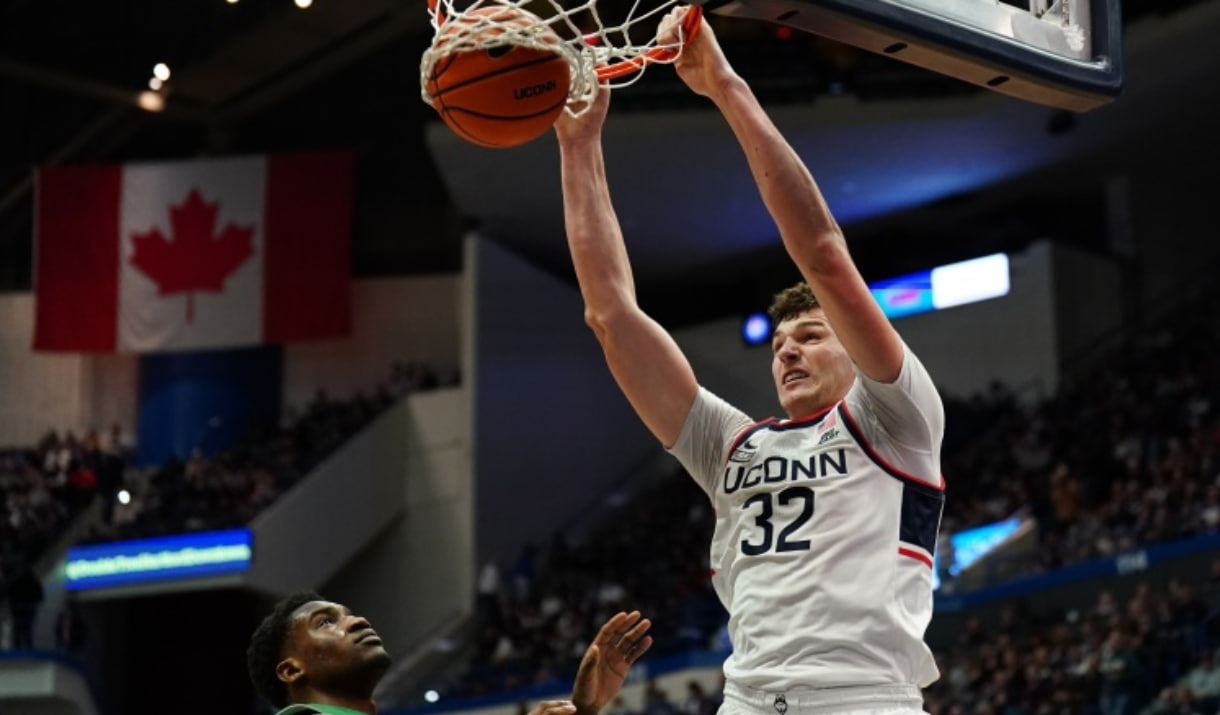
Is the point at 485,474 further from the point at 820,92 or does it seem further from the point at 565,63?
the point at 565,63

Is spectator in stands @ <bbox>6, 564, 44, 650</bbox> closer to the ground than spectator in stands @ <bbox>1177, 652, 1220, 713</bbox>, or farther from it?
closer to the ground

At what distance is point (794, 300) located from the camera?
4172 millimetres

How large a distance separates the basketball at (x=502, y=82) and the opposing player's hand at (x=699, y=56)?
26 cm

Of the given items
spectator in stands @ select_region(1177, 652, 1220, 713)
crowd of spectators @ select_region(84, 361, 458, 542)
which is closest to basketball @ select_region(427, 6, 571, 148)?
spectator in stands @ select_region(1177, 652, 1220, 713)

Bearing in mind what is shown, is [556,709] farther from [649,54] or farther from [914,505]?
[649,54]

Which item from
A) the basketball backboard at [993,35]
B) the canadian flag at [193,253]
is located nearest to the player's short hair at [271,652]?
the basketball backboard at [993,35]

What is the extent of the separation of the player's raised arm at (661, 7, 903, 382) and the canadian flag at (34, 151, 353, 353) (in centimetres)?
2162

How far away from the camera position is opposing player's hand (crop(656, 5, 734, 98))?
410 centimetres

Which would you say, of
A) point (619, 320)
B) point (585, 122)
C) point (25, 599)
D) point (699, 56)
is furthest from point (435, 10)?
point (25, 599)

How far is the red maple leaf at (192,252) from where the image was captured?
25.0 meters

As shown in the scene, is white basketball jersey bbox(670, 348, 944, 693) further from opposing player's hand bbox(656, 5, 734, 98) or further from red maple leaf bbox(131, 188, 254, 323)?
red maple leaf bbox(131, 188, 254, 323)

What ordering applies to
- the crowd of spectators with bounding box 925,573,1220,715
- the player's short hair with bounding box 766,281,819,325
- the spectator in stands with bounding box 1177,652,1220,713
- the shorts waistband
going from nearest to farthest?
the shorts waistband, the player's short hair with bounding box 766,281,819,325, the spectator in stands with bounding box 1177,652,1220,713, the crowd of spectators with bounding box 925,573,1220,715

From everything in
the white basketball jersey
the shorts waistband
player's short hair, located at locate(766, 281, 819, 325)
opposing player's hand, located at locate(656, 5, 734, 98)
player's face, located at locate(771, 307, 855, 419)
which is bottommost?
the shorts waistband

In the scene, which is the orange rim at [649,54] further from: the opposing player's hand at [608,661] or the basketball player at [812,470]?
the opposing player's hand at [608,661]
